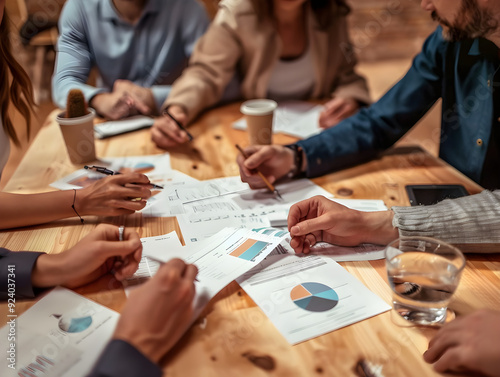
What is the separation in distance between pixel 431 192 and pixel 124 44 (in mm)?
1041

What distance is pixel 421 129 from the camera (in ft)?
10.6

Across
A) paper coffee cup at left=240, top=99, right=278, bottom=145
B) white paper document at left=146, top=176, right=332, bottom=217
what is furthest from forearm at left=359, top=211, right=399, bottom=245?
paper coffee cup at left=240, top=99, right=278, bottom=145

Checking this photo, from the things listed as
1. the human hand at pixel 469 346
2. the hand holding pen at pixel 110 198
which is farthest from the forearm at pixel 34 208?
the human hand at pixel 469 346

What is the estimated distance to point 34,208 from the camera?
0.94 meters

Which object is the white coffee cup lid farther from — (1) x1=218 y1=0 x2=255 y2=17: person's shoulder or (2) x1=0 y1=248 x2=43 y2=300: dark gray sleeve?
(2) x1=0 y1=248 x2=43 y2=300: dark gray sleeve

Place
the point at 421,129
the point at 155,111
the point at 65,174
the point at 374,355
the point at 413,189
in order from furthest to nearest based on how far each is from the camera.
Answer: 1. the point at 421,129
2. the point at 155,111
3. the point at 65,174
4. the point at 413,189
5. the point at 374,355

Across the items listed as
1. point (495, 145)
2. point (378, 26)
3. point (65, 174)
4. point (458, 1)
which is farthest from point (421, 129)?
→ point (65, 174)

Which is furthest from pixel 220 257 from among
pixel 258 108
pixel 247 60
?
pixel 247 60

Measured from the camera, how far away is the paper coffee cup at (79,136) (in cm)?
121

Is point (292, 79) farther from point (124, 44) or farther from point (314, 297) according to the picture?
point (314, 297)

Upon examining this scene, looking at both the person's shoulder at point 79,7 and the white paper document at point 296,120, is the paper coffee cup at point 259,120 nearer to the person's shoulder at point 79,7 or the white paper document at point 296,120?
the white paper document at point 296,120

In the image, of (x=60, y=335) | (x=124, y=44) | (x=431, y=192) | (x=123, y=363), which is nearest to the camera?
(x=123, y=363)

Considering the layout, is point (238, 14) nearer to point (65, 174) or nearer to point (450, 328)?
point (65, 174)

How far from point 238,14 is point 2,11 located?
0.88 meters
